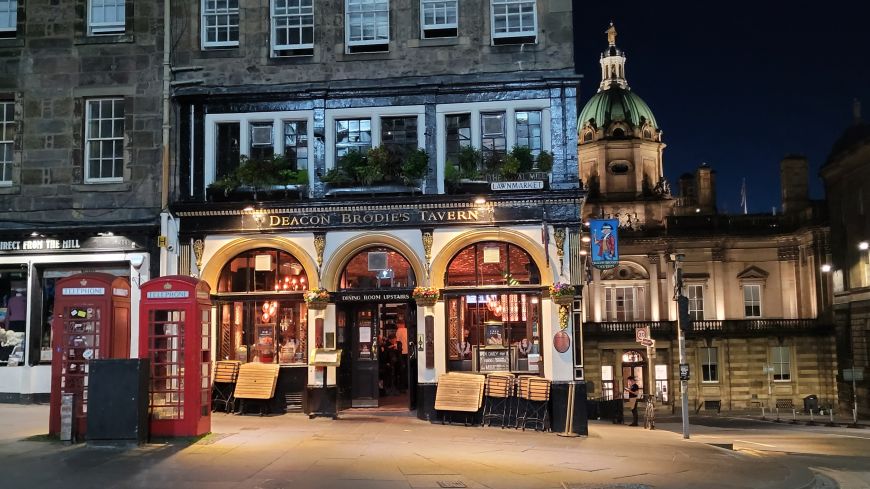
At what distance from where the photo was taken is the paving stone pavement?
38.9 ft

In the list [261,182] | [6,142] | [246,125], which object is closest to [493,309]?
[261,182]

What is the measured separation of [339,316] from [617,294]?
42991 millimetres

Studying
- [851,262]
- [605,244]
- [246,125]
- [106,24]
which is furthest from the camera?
[851,262]

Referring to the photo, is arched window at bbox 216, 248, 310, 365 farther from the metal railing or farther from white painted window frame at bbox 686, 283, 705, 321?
white painted window frame at bbox 686, 283, 705, 321

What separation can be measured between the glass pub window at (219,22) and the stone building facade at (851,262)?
3441cm

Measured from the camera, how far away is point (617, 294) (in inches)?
2394

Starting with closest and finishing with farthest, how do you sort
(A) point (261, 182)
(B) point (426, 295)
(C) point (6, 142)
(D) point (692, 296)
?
(B) point (426, 295)
(A) point (261, 182)
(C) point (6, 142)
(D) point (692, 296)

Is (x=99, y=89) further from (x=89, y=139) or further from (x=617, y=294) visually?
(x=617, y=294)

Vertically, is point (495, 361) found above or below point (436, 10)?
below

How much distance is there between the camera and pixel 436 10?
2131 cm

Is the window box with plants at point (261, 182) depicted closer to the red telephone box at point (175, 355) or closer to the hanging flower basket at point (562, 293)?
the red telephone box at point (175, 355)

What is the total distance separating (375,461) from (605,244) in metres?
9.79

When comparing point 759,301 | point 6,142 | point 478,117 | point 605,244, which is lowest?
point 759,301

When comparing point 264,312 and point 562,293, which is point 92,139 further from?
point 562,293
